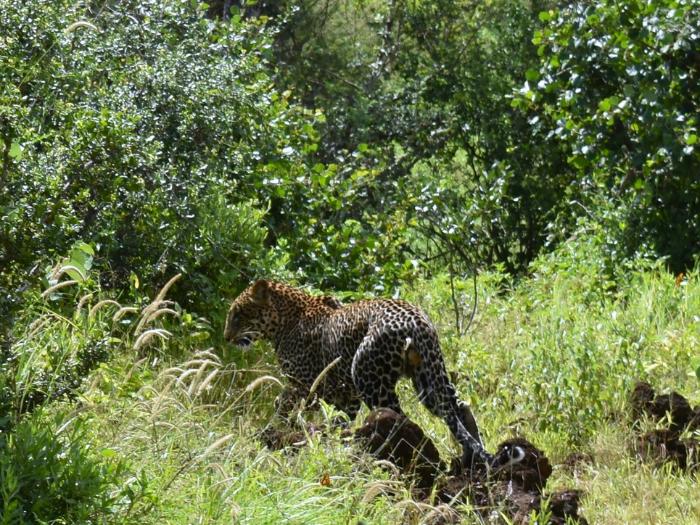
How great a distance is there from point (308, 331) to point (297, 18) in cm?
950

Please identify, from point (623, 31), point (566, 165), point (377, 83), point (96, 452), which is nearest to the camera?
point (96, 452)

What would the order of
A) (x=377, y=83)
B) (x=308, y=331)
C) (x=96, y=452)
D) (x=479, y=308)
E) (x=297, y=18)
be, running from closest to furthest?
(x=96, y=452) < (x=308, y=331) < (x=479, y=308) < (x=377, y=83) < (x=297, y=18)

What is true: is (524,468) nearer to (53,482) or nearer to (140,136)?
(53,482)

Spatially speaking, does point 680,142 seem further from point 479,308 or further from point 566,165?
point 566,165

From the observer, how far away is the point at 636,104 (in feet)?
37.0

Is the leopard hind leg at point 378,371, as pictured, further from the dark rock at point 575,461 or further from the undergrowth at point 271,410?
the dark rock at point 575,461

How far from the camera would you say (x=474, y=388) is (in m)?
8.70

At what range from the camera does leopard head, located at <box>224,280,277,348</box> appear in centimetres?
850

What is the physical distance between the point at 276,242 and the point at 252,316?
267 cm

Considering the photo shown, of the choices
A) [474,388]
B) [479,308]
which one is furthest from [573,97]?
[474,388]

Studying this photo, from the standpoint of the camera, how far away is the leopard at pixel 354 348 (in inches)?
290

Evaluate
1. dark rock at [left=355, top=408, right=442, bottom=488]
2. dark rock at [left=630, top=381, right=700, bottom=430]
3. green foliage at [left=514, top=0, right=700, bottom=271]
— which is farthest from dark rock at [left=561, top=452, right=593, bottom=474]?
green foliage at [left=514, top=0, right=700, bottom=271]

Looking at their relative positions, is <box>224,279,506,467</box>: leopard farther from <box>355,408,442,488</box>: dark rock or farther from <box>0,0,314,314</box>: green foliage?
<box>0,0,314,314</box>: green foliage

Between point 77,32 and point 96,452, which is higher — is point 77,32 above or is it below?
above
